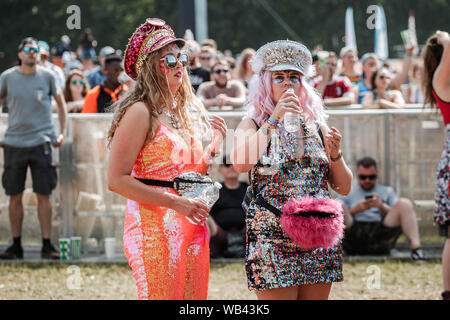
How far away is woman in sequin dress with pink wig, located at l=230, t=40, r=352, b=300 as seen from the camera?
3947mm

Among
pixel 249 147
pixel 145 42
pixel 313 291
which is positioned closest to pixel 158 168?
pixel 249 147

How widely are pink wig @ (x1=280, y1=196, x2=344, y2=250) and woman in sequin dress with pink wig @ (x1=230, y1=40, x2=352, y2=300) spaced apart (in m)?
0.06

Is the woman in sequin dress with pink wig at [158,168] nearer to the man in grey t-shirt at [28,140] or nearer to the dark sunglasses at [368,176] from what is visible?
the man in grey t-shirt at [28,140]

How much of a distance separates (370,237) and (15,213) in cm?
396

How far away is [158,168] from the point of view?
12.3 feet

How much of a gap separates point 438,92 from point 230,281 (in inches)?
120

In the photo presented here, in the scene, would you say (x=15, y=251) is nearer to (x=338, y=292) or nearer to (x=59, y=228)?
(x=59, y=228)

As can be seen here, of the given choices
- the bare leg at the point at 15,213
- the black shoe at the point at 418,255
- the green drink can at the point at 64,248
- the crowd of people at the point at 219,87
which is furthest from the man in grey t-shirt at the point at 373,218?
the bare leg at the point at 15,213

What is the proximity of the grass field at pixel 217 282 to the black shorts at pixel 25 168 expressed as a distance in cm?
89

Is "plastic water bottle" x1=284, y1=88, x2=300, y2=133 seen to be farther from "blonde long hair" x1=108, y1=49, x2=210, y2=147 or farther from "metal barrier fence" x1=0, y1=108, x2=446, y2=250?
"metal barrier fence" x1=0, y1=108, x2=446, y2=250

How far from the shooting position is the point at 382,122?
30.2 ft

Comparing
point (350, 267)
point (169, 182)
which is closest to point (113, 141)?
point (169, 182)

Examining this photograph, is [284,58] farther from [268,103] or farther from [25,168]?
[25,168]

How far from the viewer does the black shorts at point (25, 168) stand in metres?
8.79
